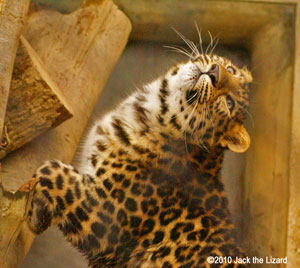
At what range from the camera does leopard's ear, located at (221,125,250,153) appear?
72.3 inches

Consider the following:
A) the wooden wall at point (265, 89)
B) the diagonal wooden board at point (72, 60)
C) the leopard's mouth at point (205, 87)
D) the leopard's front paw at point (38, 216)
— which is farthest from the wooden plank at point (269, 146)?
the leopard's front paw at point (38, 216)

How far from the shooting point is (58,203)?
1.75 meters

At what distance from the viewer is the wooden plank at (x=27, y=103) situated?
70.6 inches

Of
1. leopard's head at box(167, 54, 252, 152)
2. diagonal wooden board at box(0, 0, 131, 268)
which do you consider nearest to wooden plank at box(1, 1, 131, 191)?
diagonal wooden board at box(0, 0, 131, 268)

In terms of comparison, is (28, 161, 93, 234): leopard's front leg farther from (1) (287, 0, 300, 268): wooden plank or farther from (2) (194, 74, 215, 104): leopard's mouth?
(1) (287, 0, 300, 268): wooden plank

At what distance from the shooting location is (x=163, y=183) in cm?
184

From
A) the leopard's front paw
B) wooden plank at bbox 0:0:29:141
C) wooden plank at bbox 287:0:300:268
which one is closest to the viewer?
wooden plank at bbox 0:0:29:141

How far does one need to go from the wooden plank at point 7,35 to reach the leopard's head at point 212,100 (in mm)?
716

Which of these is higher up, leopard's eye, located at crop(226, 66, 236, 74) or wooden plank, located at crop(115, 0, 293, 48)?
wooden plank, located at crop(115, 0, 293, 48)

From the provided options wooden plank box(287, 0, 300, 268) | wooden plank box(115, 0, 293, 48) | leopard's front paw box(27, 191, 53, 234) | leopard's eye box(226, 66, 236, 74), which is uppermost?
wooden plank box(115, 0, 293, 48)

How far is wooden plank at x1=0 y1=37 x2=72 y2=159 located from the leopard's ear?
2.53 feet

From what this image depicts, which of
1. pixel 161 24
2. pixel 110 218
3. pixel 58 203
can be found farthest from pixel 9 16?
pixel 110 218

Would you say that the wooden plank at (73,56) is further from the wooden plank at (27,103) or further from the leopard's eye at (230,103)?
the leopard's eye at (230,103)

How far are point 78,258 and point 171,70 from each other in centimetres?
95
